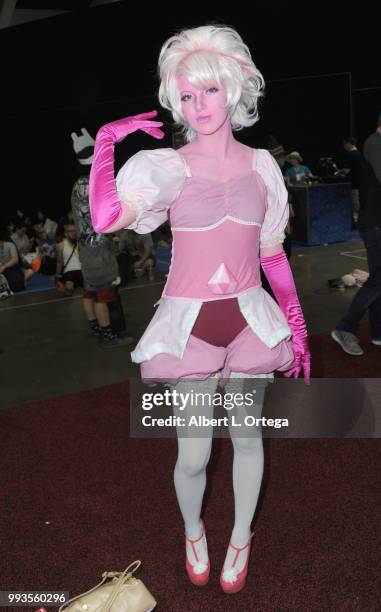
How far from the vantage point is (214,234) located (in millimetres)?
1811

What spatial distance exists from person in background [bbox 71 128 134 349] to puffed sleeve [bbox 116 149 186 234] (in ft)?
7.67

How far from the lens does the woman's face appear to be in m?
1.79

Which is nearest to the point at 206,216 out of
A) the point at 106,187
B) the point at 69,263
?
Result: the point at 106,187

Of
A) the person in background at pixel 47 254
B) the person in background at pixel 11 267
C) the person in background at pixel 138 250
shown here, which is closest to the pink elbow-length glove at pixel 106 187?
the person in background at pixel 138 250

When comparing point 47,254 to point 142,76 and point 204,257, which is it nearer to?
point 142,76

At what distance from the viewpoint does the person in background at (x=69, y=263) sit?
604 centimetres

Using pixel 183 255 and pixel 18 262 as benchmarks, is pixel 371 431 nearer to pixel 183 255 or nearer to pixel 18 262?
pixel 183 255

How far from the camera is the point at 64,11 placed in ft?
35.7

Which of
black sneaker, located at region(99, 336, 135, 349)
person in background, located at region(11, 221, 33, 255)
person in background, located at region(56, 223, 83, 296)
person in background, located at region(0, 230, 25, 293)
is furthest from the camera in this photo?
person in background, located at region(11, 221, 33, 255)

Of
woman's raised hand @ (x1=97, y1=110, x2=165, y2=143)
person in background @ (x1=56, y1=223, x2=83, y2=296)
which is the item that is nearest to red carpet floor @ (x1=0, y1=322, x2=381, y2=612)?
woman's raised hand @ (x1=97, y1=110, x2=165, y2=143)

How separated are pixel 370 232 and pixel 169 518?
7.02 ft

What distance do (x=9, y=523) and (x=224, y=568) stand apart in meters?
0.93

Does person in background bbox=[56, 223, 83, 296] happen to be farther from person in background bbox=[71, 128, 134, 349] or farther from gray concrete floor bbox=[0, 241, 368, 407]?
person in background bbox=[71, 128, 134, 349]

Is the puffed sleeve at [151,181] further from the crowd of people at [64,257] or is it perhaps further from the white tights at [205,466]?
the crowd of people at [64,257]
